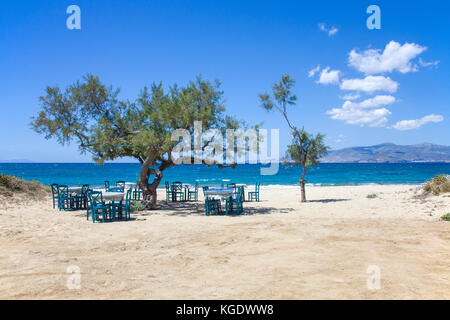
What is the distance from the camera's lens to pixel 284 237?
771 cm

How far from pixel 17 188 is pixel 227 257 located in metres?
13.9

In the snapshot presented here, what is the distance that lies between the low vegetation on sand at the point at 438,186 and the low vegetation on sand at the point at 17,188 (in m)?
19.2

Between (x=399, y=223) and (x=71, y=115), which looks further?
(x=71, y=115)

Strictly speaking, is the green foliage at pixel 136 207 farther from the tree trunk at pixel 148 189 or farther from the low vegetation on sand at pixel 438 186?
the low vegetation on sand at pixel 438 186

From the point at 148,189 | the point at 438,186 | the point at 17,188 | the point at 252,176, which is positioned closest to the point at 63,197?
the point at 148,189

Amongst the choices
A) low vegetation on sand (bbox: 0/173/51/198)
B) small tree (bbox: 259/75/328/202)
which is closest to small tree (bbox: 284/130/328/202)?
small tree (bbox: 259/75/328/202)

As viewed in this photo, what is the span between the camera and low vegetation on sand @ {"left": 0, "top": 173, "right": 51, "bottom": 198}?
14.5m

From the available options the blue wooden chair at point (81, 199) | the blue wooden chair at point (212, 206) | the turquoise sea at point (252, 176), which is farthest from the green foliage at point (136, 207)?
the turquoise sea at point (252, 176)

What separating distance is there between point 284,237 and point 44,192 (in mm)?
14103

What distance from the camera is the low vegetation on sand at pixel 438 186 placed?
47.1 feet

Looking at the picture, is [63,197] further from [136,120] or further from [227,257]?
[227,257]

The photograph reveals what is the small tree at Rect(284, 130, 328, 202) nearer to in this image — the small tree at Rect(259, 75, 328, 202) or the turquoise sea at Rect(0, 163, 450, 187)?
the small tree at Rect(259, 75, 328, 202)
